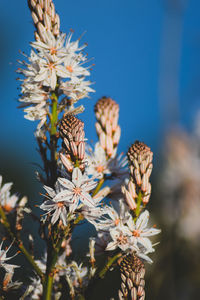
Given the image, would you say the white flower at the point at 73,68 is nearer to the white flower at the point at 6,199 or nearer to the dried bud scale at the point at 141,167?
the dried bud scale at the point at 141,167

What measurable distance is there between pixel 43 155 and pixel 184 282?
133cm

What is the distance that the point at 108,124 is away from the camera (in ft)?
7.83

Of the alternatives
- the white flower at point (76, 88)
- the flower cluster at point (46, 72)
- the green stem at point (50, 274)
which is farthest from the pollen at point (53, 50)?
the green stem at point (50, 274)

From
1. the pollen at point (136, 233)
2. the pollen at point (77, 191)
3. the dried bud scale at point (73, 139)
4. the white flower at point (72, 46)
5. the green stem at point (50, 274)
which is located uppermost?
the white flower at point (72, 46)

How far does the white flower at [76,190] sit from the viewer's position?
1718 millimetres

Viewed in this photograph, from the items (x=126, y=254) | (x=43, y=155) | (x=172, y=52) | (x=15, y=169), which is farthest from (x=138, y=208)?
(x=15, y=169)

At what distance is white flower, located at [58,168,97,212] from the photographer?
1.72 metres

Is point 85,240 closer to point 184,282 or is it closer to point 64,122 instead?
point 184,282

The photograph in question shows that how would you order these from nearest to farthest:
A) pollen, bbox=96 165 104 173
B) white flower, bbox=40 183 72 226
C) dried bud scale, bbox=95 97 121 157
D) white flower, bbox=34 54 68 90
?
white flower, bbox=40 183 72 226 < white flower, bbox=34 54 68 90 < pollen, bbox=96 165 104 173 < dried bud scale, bbox=95 97 121 157

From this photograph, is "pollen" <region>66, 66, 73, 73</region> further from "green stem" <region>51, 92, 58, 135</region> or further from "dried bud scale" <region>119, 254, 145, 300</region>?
"dried bud scale" <region>119, 254, 145, 300</region>

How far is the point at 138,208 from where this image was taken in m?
1.96

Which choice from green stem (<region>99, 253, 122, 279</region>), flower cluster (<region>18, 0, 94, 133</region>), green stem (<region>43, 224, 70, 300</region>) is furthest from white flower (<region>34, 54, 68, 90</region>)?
green stem (<region>99, 253, 122, 279</region>)

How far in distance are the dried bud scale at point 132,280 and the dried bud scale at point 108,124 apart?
2.42 ft

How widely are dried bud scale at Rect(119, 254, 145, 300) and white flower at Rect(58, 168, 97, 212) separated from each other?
0.33 m
